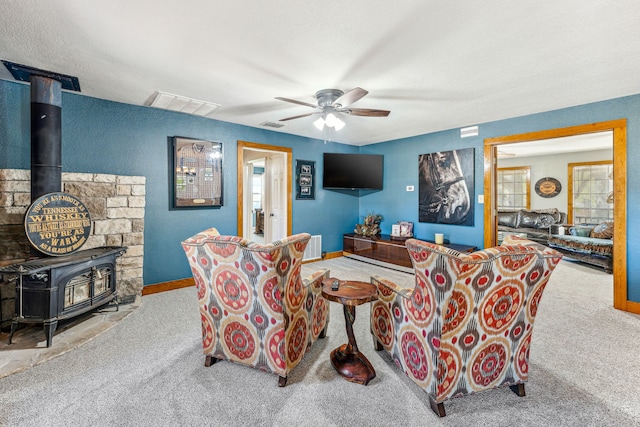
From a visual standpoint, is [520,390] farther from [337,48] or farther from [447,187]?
[447,187]

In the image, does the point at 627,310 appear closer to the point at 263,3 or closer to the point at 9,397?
the point at 263,3

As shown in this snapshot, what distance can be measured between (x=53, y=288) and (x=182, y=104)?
227 centimetres

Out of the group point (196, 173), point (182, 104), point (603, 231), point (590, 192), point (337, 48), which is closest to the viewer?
point (337, 48)

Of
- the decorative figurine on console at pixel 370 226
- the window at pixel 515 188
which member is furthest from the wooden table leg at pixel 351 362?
the window at pixel 515 188

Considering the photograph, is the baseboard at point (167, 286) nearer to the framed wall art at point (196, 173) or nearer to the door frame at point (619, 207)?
the framed wall art at point (196, 173)

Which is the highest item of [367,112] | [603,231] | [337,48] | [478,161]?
[337,48]

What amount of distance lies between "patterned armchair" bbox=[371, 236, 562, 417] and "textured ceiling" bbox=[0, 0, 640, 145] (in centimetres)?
141

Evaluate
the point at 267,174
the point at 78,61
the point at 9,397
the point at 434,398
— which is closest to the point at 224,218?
the point at 267,174

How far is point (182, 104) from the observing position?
3.51m

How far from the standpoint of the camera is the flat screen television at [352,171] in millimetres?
5571

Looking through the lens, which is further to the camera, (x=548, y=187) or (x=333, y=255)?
(x=548, y=187)

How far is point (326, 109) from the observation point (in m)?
3.12

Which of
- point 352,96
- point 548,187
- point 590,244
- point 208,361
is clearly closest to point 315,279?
point 208,361

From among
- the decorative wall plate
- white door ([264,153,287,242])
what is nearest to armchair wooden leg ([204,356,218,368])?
white door ([264,153,287,242])
